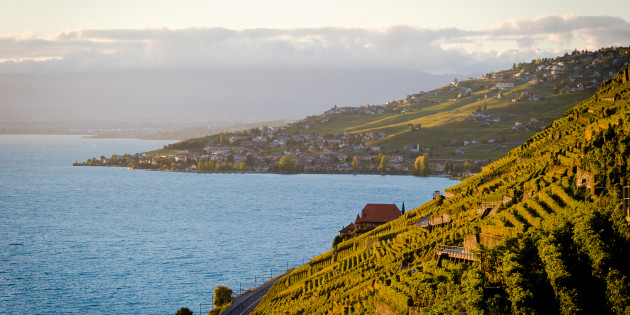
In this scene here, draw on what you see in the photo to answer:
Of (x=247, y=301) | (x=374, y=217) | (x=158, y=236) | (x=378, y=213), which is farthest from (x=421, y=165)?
(x=247, y=301)

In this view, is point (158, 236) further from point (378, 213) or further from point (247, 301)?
point (247, 301)

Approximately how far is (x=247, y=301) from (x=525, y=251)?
40553 mm

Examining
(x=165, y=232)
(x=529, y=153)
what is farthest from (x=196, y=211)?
(x=529, y=153)

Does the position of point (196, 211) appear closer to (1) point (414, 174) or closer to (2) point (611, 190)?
(1) point (414, 174)

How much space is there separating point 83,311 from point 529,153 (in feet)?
119

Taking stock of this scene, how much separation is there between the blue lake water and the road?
4113 millimetres

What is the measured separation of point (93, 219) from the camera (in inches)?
4803

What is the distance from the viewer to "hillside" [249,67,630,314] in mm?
18125

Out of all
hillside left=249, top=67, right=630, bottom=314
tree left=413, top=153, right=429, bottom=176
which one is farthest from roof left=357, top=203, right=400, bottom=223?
tree left=413, top=153, right=429, bottom=176

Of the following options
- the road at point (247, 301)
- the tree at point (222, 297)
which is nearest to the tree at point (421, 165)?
Answer: the road at point (247, 301)

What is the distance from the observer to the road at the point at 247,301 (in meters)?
54.2

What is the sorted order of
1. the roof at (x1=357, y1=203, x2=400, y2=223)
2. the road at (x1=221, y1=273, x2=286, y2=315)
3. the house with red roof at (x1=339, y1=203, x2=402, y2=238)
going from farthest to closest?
the roof at (x1=357, y1=203, x2=400, y2=223), the house with red roof at (x1=339, y1=203, x2=402, y2=238), the road at (x1=221, y1=273, x2=286, y2=315)

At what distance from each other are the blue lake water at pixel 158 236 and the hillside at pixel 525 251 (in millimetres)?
27984

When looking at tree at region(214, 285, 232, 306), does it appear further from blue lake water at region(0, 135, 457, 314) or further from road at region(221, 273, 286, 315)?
blue lake water at region(0, 135, 457, 314)
